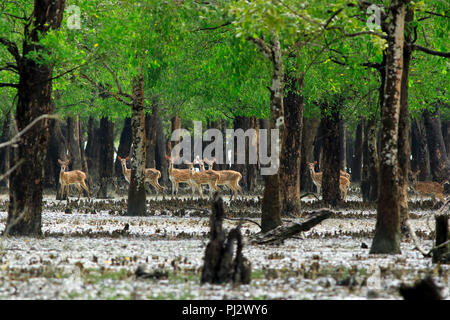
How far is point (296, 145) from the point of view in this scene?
22922 millimetres

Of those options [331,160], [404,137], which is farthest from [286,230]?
[331,160]

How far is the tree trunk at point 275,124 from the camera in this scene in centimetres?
1537

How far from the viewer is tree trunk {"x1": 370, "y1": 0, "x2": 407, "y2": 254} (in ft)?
41.5

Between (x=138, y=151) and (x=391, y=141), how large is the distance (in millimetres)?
12131

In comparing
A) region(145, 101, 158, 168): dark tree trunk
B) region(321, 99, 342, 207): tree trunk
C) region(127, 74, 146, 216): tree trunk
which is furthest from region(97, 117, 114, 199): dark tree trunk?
region(321, 99, 342, 207): tree trunk

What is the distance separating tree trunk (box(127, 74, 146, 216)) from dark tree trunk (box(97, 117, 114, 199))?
350 inches

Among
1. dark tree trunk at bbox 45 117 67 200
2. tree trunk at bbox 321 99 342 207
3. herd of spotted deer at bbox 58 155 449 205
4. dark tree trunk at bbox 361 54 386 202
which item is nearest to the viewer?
dark tree trunk at bbox 361 54 386 202

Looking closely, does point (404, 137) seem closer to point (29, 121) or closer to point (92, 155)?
point (29, 121)

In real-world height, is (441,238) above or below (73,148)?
below

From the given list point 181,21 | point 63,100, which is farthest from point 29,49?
point 63,100

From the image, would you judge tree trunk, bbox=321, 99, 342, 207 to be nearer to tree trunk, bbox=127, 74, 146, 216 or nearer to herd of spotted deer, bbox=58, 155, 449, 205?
herd of spotted deer, bbox=58, 155, 449, 205

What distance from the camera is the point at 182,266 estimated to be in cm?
1121

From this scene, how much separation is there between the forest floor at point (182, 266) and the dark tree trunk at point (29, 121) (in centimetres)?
65
